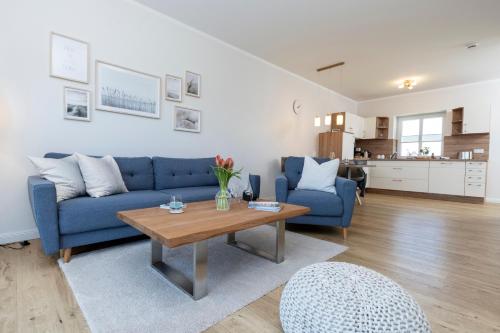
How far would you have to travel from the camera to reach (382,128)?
22.4 ft

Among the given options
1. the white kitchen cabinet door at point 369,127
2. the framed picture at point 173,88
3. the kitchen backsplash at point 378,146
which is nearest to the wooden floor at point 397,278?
the framed picture at point 173,88

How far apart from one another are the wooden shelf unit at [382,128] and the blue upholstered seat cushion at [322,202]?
16.5ft

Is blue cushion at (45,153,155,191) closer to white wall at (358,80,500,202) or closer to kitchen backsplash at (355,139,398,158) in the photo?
kitchen backsplash at (355,139,398,158)

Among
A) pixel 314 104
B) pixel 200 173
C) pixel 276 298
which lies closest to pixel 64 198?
pixel 200 173

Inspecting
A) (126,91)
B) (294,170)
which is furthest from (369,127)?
(126,91)

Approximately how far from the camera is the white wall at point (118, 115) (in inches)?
87.7

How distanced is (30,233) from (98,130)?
1.17 meters

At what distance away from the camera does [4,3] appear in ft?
7.06

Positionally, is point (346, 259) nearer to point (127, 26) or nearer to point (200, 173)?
point (200, 173)

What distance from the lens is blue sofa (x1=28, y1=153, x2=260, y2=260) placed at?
1700mm

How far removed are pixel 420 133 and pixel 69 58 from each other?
734 cm

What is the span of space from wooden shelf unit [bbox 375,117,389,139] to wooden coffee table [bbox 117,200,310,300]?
232 inches

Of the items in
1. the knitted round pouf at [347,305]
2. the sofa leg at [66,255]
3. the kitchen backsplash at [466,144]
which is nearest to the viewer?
the knitted round pouf at [347,305]

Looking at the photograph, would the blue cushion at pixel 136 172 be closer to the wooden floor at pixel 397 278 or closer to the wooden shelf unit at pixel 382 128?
the wooden floor at pixel 397 278
